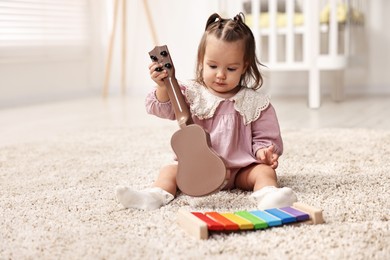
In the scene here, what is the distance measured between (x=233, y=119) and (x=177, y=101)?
13cm

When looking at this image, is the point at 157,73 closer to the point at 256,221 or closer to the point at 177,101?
the point at 177,101

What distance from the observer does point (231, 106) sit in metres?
1.13

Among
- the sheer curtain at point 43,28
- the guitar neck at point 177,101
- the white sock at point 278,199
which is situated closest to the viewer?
the white sock at point 278,199

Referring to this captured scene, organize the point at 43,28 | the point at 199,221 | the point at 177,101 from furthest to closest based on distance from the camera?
the point at 43,28 → the point at 177,101 → the point at 199,221

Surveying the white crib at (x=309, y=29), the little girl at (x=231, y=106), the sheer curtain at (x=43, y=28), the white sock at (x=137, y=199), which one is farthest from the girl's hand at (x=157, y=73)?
the sheer curtain at (x=43, y=28)

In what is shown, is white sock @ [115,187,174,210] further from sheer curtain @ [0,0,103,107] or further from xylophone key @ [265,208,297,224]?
sheer curtain @ [0,0,103,107]

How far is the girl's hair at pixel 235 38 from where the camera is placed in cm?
108

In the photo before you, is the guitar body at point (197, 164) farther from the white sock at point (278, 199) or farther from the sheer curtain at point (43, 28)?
the sheer curtain at point (43, 28)

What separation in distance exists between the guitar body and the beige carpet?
0.12 feet

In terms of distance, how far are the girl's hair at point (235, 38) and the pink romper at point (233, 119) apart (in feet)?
0.10

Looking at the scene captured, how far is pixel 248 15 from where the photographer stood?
2832 millimetres

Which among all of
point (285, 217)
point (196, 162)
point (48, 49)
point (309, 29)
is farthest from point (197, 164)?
point (48, 49)

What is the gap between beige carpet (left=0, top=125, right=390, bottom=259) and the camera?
2.47 ft

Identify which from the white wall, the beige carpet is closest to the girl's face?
the beige carpet
